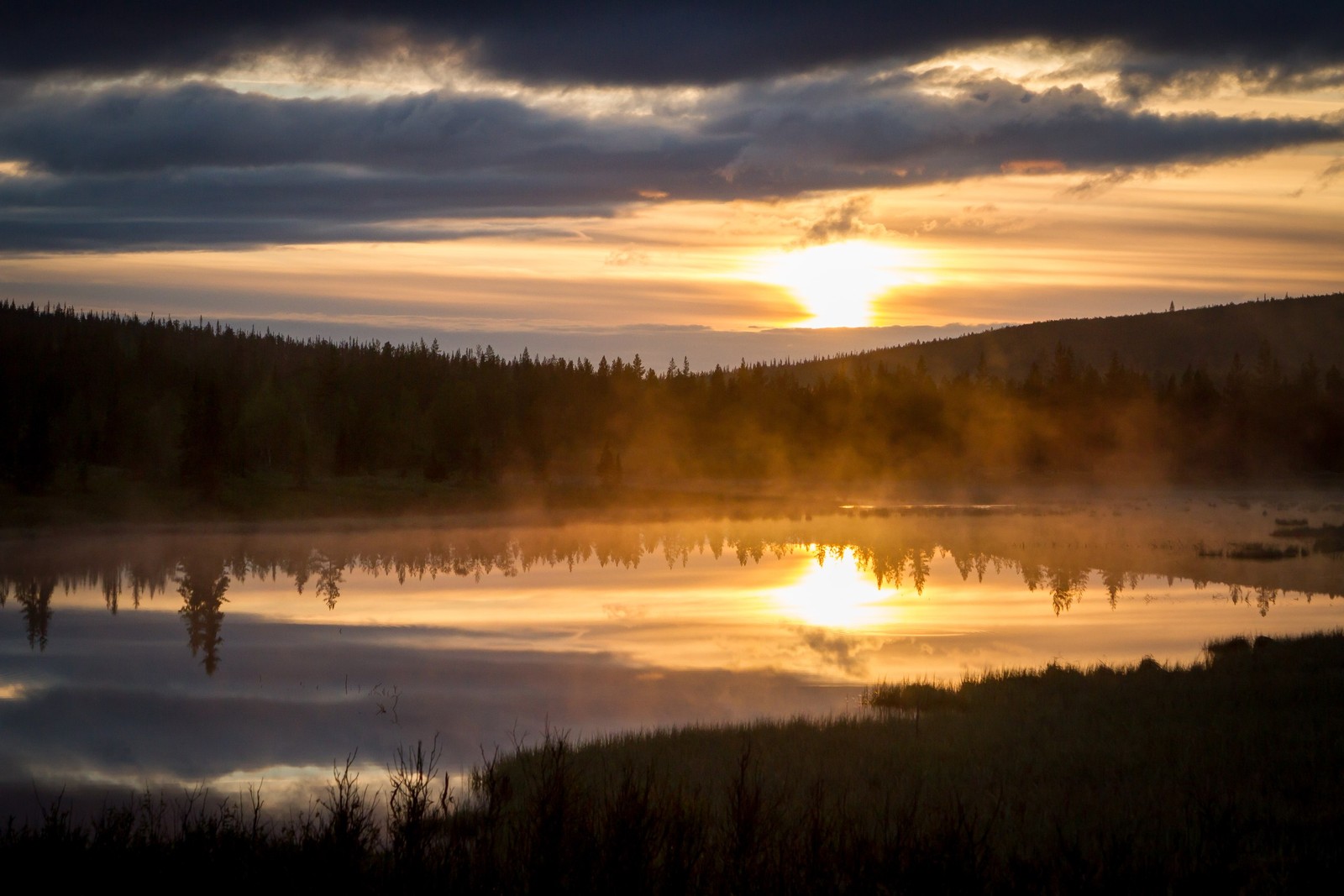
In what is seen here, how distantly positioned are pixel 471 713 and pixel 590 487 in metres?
63.4

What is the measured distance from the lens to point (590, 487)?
7956 cm

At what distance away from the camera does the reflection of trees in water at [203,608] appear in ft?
72.4

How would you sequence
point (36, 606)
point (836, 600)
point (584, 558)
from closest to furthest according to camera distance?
point (36, 606) < point (836, 600) < point (584, 558)

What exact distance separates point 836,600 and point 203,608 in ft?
53.2

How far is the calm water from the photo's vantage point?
15.3m

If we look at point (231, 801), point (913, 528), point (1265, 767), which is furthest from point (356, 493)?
point (1265, 767)

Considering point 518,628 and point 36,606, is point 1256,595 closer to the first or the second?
point 518,628

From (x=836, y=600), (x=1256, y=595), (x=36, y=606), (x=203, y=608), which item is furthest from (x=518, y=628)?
(x=1256, y=595)

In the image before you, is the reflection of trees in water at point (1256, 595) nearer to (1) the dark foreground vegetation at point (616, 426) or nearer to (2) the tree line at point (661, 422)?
(1) the dark foreground vegetation at point (616, 426)

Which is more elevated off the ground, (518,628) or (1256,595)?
(1256,595)

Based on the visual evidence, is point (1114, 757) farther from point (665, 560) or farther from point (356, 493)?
point (356, 493)

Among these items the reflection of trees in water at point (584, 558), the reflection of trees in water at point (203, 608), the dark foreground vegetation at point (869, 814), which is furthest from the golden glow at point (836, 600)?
the reflection of trees in water at point (203, 608)

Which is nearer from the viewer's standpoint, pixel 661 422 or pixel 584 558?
pixel 584 558

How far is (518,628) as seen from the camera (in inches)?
973
